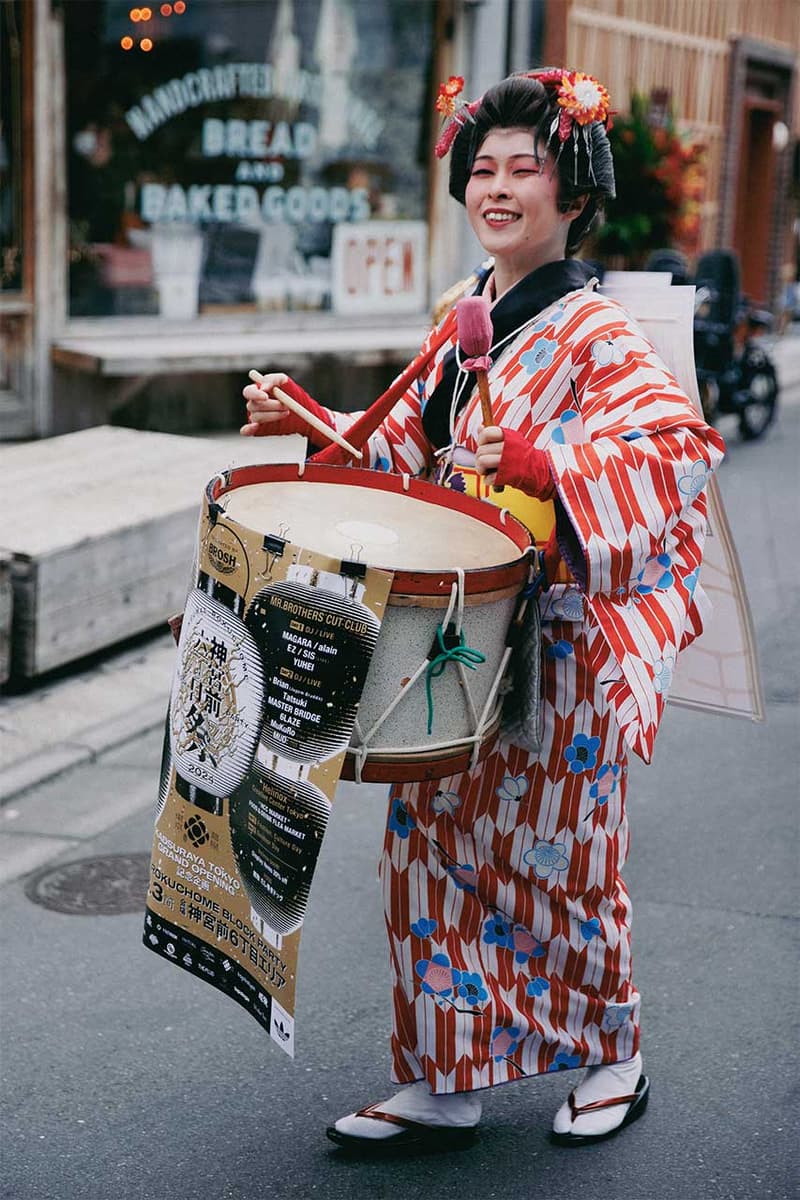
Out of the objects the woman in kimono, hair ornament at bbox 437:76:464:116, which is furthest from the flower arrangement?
the woman in kimono

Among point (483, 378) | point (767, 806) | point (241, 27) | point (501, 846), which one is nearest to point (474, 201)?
point (483, 378)

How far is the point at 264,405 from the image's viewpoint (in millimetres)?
2607

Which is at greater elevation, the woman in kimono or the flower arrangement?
the flower arrangement

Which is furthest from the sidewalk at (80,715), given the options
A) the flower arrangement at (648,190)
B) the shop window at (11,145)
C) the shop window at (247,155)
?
the flower arrangement at (648,190)

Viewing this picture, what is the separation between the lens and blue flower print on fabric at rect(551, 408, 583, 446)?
8.10 ft

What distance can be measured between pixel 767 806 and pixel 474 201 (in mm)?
2453

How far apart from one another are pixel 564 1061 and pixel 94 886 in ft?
5.03

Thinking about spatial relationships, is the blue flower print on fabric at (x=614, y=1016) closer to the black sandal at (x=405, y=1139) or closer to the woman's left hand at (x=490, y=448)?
the black sandal at (x=405, y=1139)

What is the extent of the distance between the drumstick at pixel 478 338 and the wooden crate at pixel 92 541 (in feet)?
9.18

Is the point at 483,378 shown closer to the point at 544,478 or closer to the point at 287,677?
the point at 544,478

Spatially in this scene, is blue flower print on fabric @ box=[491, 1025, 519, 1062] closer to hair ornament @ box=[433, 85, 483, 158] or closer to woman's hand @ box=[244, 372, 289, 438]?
woman's hand @ box=[244, 372, 289, 438]

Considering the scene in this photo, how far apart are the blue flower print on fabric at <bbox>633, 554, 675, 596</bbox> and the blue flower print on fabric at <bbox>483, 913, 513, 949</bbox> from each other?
2.10ft

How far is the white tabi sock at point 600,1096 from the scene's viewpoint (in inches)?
108

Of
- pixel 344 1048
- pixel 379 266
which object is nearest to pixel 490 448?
pixel 344 1048
